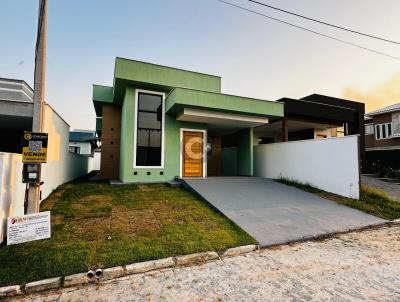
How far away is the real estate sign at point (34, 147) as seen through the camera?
3.98 metres

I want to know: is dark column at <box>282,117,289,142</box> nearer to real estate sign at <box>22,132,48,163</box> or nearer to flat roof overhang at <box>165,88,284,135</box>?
flat roof overhang at <box>165,88,284,135</box>

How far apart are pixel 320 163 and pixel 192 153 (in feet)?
18.8

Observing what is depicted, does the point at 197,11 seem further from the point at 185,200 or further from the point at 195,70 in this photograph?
the point at 185,200

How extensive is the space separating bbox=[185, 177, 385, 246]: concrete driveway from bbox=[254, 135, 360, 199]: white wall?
1.09 meters

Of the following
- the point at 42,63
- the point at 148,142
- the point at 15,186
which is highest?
the point at 42,63

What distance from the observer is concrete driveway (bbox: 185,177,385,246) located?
5012 millimetres

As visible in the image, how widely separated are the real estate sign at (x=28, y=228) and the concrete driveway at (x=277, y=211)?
4059mm

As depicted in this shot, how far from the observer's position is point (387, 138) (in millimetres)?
18766

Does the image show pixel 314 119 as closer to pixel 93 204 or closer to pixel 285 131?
pixel 285 131

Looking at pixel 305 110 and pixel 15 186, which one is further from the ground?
pixel 305 110

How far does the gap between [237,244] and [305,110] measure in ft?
33.8

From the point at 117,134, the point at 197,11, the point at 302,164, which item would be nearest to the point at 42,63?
the point at 197,11

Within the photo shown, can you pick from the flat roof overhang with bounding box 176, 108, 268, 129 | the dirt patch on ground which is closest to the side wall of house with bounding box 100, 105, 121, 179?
the flat roof overhang with bounding box 176, 108, 268, 129

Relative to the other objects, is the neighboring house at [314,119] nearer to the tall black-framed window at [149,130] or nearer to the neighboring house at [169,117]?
the neighboring house at [169,117]
